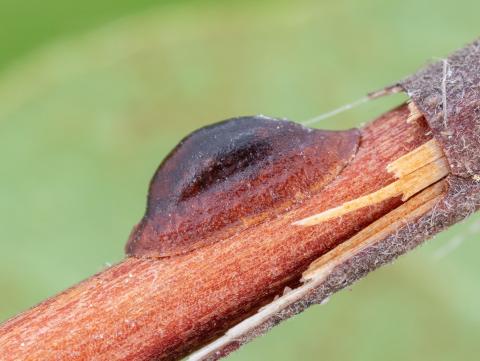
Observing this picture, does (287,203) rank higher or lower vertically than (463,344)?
higher

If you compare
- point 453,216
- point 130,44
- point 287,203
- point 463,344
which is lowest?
point 463,344

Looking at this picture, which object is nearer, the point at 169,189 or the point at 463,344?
the point at 169,189

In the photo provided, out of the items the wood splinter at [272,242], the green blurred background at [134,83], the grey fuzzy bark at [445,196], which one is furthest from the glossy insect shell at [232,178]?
the green blurred background at [134,83]

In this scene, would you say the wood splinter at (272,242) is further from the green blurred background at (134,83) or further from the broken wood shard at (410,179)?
the green blurred background at (134,83)

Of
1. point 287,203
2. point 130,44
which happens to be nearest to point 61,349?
point 287,203

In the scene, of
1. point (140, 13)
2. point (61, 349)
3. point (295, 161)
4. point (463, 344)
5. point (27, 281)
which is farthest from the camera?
point (140, 13)

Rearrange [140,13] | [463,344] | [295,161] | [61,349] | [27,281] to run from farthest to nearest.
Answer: [140,13] < [27,281] < [463,344] < [295,161] < [61,349]

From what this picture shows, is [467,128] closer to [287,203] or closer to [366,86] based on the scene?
[287,203]
